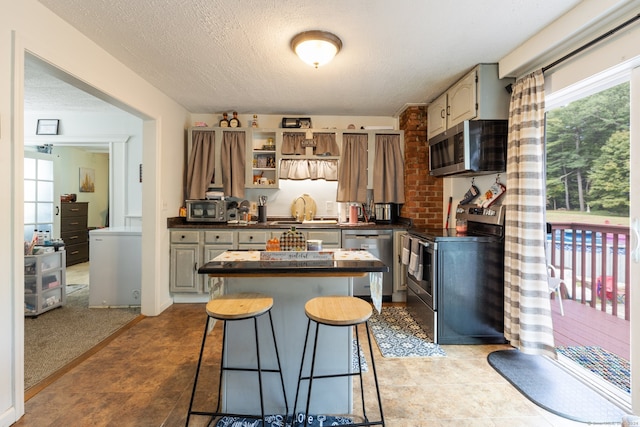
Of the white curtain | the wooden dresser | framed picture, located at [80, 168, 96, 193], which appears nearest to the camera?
the white curtain

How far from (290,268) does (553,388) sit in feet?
6.44

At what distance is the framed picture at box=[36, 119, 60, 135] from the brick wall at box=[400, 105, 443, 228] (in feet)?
15.8

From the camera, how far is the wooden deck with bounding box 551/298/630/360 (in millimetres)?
2480

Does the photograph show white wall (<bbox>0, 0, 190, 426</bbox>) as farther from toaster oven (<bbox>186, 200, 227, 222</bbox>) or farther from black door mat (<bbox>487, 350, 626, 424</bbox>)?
black door mat (<bbox>487, 350, 626, 424</bbox>)

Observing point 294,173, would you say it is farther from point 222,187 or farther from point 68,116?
point 68,116

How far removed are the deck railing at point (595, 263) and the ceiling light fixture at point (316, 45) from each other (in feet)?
7.76

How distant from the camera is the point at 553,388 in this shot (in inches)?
79.6

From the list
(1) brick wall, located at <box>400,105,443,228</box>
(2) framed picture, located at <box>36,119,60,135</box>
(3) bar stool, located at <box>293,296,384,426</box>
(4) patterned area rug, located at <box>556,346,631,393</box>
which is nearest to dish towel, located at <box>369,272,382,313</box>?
(3) bar stool, located at <box>293,296,384,426</box>

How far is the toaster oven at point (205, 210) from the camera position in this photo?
389 centimetres

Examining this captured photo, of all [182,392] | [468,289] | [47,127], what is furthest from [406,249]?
[47,127]

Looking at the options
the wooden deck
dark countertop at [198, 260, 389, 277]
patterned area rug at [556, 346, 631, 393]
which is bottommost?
patterned area rug at [556, 346, 631, 393]

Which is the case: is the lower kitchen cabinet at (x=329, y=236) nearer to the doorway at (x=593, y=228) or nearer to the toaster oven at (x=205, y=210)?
the toaster oven at (x=205, y=210)

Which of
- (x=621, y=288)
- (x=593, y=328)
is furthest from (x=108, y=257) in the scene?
(x=621, y=288)

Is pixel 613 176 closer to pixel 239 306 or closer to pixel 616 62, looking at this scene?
pixel 616 62
